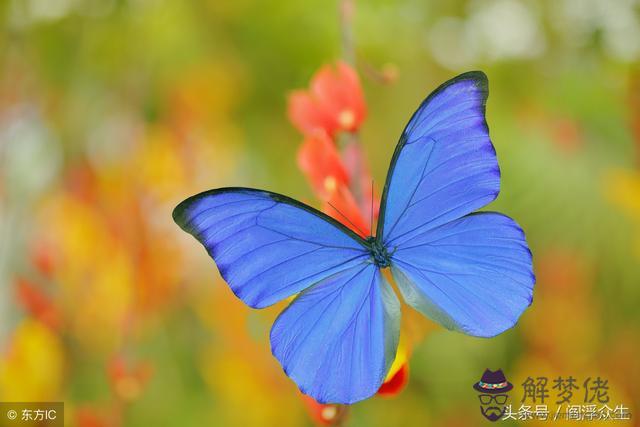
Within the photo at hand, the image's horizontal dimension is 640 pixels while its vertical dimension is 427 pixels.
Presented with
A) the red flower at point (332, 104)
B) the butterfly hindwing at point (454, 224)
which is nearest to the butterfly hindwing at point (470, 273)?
the butterfly hindwing at point (454, 224)

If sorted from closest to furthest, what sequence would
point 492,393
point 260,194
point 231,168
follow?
point 260,194, point 492,393, point 231,168

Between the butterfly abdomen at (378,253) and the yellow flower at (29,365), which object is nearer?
the butterfly abdomen at (378,253)

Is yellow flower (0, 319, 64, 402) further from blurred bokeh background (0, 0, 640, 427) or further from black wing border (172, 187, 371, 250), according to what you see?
black wing border (172, 187, 371, 250)

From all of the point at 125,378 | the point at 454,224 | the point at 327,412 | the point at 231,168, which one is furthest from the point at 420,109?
the point at 231,168

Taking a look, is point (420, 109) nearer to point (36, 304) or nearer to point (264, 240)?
point (264, 240)

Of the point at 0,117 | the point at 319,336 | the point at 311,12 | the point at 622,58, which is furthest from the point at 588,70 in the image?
the point at 0,117

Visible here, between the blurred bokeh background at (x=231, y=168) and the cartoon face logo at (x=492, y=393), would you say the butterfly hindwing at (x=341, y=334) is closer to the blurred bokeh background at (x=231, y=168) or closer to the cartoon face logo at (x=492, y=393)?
the cartoon face logo at (x=492, y=393)
